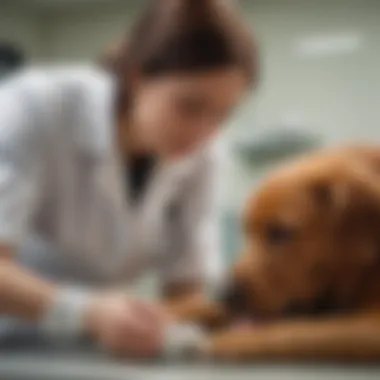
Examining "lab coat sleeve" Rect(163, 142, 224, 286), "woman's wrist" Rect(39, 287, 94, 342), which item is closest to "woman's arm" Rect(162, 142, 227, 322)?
"lab coat sleeve" Rect(163, 142, 224, 286)

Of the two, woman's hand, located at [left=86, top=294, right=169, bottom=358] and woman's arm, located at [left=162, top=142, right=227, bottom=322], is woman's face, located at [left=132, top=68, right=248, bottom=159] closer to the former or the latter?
woman's arm, located at [left=162, top=142, right=227, bottom=322]

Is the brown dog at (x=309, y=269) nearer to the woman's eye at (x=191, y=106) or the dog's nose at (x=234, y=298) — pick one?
the dog's nose at (x=234, y=298)

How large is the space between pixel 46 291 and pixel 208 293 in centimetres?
23

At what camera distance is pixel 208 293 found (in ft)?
3.66

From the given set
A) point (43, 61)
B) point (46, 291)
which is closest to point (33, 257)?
point (46, 291)

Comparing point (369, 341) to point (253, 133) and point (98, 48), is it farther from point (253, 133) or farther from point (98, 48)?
point (98, 48)

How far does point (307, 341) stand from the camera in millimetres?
1080

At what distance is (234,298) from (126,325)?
0.15 metres

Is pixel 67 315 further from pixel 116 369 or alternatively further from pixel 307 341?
pixel 307 341

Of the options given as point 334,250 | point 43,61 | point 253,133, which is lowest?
point 334,250

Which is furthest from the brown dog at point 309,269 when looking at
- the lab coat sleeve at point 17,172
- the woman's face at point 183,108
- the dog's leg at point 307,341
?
the lab coat sleeve at point 17,172

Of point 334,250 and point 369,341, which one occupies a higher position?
point 334,250

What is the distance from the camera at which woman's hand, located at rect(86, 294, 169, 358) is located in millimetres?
1116

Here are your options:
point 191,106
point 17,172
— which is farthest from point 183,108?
point 17,172
